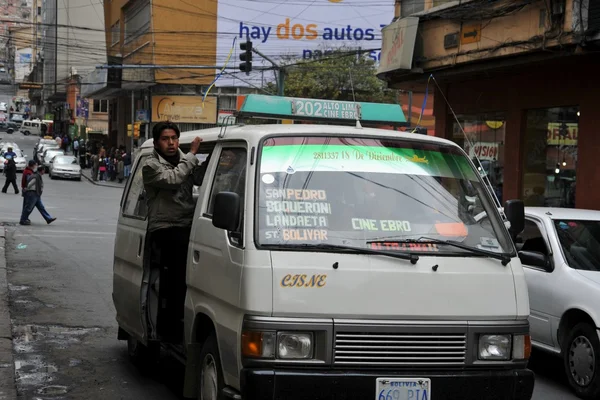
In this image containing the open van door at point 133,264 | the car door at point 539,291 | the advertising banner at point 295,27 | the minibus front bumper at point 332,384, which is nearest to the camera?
the minibus front bumper at point 332,384

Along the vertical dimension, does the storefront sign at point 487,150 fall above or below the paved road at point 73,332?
above

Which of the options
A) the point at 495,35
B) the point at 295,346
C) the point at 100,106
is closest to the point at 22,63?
the point at 100,106

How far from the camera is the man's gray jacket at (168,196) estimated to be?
6.34 metres

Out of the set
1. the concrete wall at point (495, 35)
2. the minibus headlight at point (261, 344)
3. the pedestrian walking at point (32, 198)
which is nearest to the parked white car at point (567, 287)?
the minibus headlight at point (261, 344)

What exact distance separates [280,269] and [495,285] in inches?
51.9

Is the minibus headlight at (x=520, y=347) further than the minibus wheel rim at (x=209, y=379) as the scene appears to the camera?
No

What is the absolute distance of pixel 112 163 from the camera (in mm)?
51562

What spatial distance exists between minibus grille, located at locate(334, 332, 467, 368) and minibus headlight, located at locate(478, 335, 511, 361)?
0.12 m

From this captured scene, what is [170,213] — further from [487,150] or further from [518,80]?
[487,150]

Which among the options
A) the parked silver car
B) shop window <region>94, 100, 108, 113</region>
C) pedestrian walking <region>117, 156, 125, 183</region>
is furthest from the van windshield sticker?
shop window <region>94, 100, 108, 113</region>

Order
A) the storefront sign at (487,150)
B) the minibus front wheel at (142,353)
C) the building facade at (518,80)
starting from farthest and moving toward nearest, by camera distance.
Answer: the storefront sign at (487,150)
the building facade at (518,80)
the minibus front wheel at (142,353)

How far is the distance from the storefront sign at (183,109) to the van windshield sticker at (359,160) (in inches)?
1728

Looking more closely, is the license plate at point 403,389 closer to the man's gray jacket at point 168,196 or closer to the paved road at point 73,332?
the man's gray jacket at point 168,196

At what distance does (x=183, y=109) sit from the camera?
49219mm
